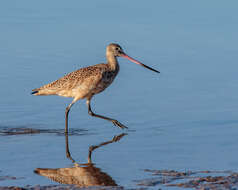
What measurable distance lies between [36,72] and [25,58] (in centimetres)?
85

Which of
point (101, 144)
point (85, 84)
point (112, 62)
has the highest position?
point (112, 62)

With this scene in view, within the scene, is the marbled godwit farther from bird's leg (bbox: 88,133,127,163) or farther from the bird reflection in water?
the bird reflection in water

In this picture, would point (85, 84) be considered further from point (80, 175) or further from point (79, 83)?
point (80, 175)

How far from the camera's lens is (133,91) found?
440 inches

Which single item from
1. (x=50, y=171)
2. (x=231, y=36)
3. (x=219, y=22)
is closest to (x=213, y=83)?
(x=231, y=36)

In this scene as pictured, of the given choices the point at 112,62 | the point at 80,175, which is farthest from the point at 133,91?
the point at 80,175

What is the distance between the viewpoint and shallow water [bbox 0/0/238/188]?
25.4 ft

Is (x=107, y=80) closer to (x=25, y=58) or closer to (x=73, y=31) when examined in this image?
(x=25, y=58)

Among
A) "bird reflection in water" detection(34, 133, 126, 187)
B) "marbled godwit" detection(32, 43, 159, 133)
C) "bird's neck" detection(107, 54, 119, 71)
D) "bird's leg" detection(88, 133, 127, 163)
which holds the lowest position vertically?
"bird reflection in water" detection(34, 133, 126, 187)

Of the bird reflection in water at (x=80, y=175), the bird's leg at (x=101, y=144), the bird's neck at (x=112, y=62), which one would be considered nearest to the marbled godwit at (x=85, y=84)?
the bird's neck at (x=112, y=62)

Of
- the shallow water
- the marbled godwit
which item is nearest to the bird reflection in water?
the shallow water

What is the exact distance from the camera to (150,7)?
16719 millimetres

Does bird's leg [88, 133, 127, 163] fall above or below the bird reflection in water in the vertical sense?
above

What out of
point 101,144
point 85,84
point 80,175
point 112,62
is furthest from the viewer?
point 112,62
